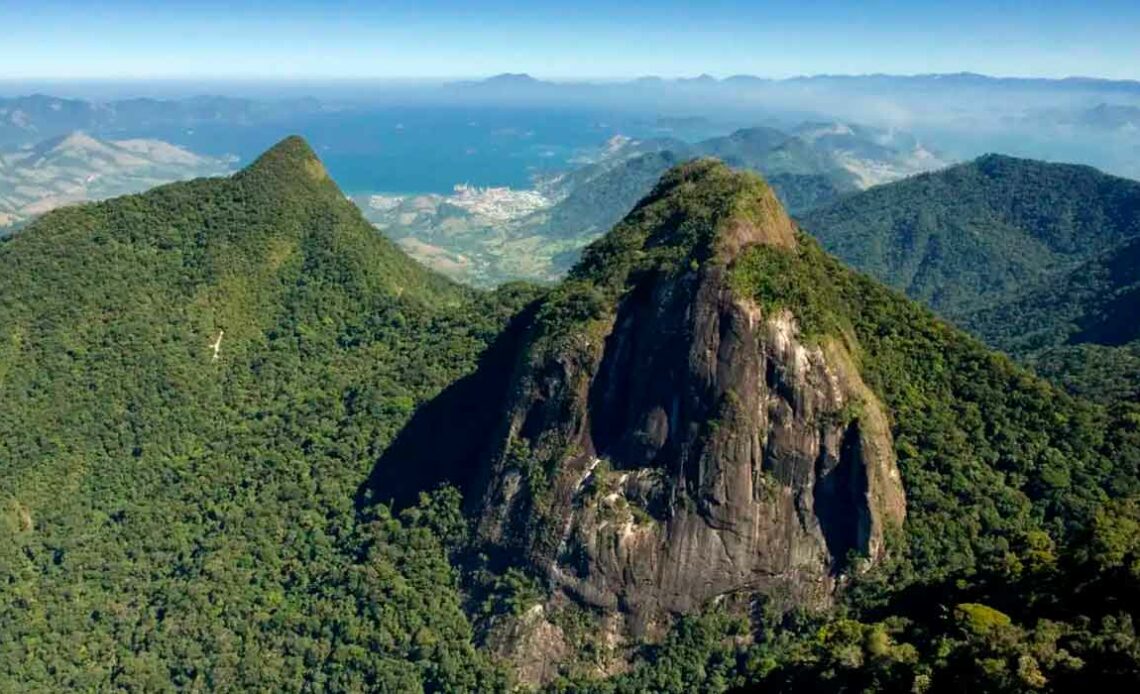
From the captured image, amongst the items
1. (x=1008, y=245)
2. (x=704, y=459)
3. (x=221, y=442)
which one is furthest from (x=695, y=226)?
(x=1008, y=245)

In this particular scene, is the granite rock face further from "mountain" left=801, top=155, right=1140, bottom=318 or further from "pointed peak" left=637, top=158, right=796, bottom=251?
"mountain" left=801, top=155, right=1140, bottom=318

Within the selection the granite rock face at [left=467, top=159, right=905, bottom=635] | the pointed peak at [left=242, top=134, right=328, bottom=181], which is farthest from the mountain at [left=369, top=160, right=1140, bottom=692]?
the pointed peak at [left=242, top=134, right=328, bottom=181]

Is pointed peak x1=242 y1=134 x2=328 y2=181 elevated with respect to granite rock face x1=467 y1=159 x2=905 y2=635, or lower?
elevated

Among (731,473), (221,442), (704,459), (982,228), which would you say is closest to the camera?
(731,473)

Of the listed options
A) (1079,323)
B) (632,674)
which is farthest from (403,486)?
(1079,323)

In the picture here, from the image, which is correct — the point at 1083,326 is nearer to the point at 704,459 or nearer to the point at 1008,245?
the point at 1008,245

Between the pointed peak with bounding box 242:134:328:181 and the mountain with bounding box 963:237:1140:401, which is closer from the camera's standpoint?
the mountain with bounding box 963:237:1140:401

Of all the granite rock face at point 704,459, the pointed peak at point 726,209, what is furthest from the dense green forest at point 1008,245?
the granite rock face at point 704,459
